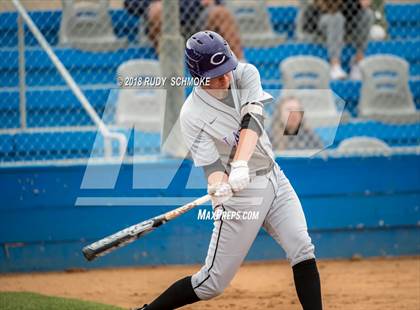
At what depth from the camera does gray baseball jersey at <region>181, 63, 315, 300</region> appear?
4.79 meters

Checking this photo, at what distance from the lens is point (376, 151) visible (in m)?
7.99

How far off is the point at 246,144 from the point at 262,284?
2.63 meters

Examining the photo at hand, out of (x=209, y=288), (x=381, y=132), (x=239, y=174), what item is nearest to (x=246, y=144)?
(x=239, y=174)

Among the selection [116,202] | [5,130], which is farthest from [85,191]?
[5,130]

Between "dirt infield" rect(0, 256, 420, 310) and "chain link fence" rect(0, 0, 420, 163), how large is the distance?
109 cm

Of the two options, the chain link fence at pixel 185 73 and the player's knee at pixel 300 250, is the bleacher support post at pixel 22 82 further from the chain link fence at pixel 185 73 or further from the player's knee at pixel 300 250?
the player's knee at pixel 300 250

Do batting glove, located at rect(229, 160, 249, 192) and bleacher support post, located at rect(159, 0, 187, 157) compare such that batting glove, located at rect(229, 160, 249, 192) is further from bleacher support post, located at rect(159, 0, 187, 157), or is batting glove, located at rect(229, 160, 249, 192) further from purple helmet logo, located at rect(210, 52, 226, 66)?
bleacher support post, located at rect(159, 0, 187, 157)

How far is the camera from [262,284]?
7.07m

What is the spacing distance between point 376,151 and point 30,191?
3.23m

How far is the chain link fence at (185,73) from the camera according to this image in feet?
25.8

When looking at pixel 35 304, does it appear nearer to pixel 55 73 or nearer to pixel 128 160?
pixel 128 160

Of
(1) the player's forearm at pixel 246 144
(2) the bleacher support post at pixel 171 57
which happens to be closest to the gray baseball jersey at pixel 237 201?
(1) the player's forearm at pixel 246 144

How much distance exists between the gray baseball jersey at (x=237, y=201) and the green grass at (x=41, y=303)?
140cm

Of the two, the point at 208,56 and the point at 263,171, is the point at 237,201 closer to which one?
the point at 263,171
